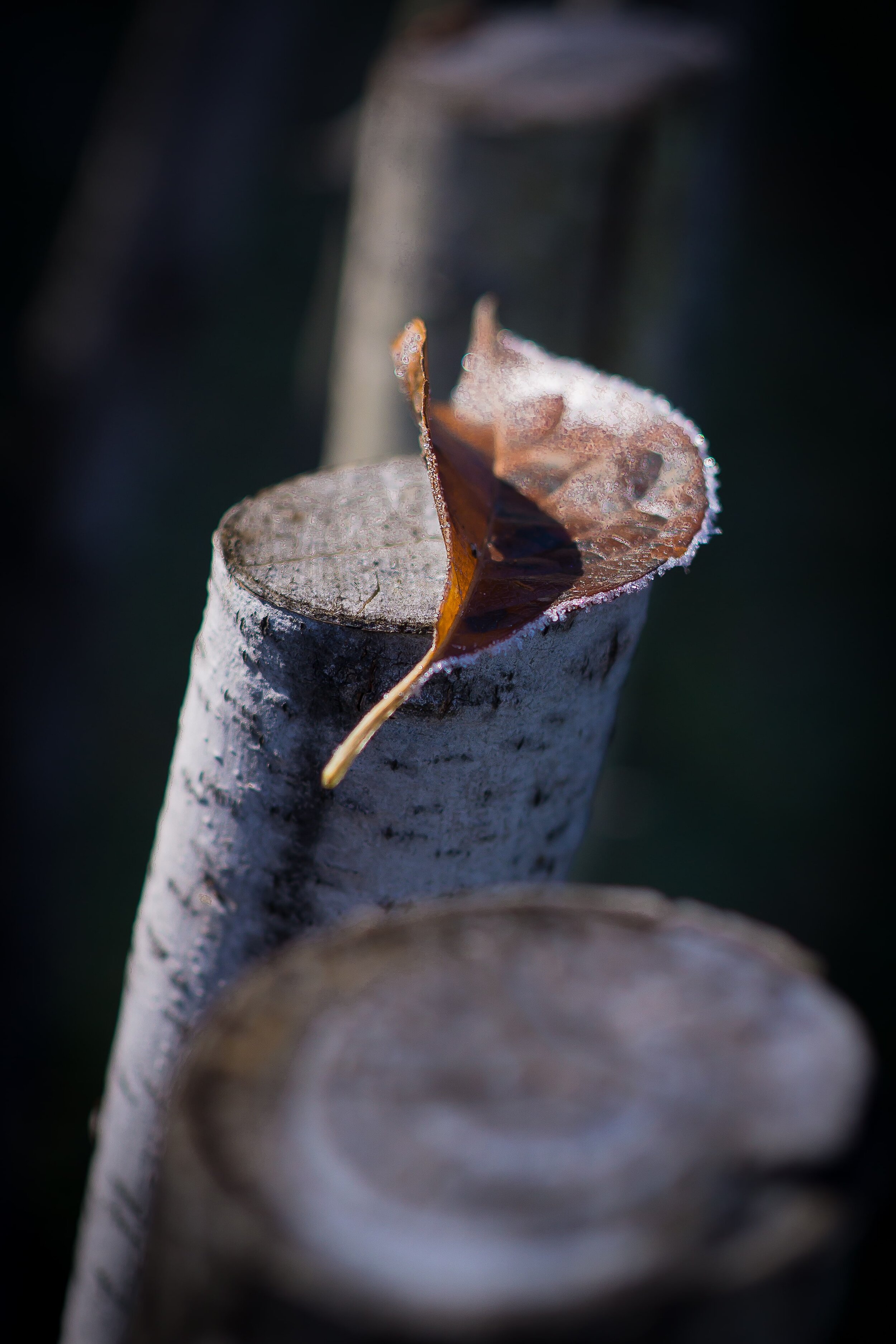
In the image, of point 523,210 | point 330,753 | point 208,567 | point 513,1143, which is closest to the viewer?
point 513,1143

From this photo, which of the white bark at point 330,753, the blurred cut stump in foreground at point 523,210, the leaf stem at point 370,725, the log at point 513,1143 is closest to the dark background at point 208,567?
the blurred cut stump in foreground at point 523,210

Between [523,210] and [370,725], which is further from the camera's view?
[523,210]

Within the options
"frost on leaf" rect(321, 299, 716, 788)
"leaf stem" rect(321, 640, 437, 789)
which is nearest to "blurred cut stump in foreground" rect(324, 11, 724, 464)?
"frost on leaf" rect(321, 299, 716, 788)

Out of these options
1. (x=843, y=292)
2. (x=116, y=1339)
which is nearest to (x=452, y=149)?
(x=116, y=1339)

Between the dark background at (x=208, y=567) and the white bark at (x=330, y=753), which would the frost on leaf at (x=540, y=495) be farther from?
the dark background at (x=208, y=567)

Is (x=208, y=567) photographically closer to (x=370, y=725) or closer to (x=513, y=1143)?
(x=370, y=725)

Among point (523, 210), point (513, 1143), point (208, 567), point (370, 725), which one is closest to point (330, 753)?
point (370, 725)
